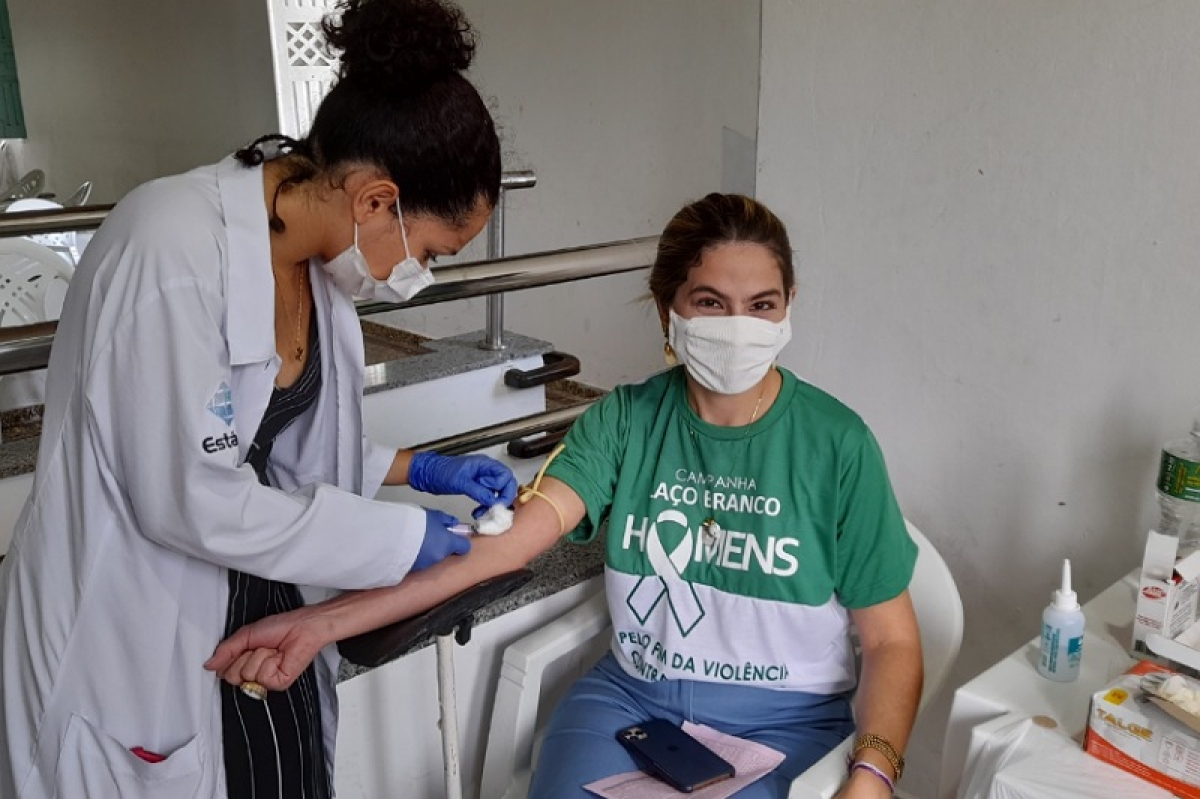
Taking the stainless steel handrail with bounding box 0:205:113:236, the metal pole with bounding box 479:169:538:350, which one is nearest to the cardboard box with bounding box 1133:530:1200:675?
the metal pole with bounding box 479:169:538:350

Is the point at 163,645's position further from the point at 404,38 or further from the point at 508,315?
the point at 508,315

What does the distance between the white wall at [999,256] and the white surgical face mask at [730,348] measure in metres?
0.50

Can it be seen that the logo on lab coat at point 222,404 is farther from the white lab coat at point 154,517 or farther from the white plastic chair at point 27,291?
the white plastic chair at point 27,291

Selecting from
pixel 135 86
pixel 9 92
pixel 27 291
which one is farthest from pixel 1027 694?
Answer: pixel 9 92

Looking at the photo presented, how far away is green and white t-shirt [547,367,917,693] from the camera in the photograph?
1433 mm

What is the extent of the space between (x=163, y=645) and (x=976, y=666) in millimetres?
1413

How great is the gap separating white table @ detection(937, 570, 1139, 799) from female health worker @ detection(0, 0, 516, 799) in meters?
0.67

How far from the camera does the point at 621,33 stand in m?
4.15

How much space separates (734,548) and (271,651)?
0.62 metres

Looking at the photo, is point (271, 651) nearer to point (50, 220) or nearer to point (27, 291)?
point (50, 220)

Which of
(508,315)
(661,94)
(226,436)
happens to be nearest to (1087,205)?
(226,436)

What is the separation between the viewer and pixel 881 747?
4.32 feet

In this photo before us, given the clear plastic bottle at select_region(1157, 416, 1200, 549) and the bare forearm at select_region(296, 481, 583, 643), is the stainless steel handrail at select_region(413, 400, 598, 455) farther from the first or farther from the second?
the clear plastic bottle at select_region(1157, 416, 1200, 549)

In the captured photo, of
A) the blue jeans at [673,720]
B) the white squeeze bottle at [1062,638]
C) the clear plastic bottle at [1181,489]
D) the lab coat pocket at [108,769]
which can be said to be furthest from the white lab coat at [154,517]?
the clear plastic bottle at [1181,489]
